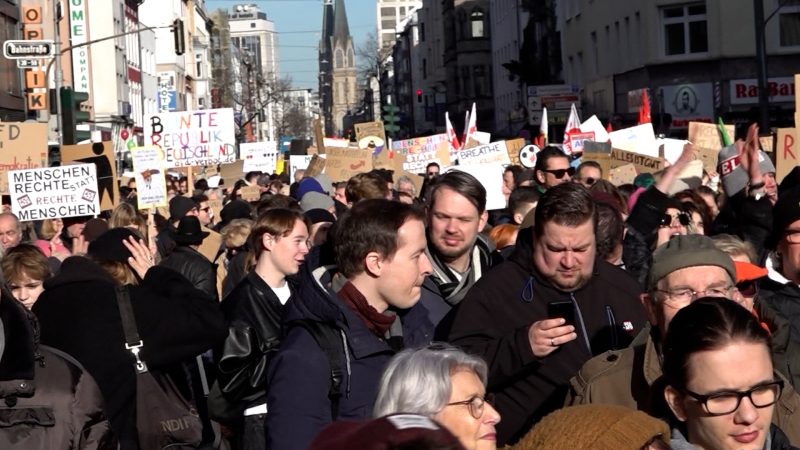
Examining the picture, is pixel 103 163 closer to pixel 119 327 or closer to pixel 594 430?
pixel 119 327

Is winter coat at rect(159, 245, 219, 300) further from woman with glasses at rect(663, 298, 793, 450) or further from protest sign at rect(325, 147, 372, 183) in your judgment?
protest sign at rect(325, 147, 372, 183)

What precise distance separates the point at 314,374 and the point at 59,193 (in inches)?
413

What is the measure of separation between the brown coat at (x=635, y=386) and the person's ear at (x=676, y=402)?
11.3 inches

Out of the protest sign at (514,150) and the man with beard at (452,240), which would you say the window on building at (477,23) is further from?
the man with beard at (452,240)

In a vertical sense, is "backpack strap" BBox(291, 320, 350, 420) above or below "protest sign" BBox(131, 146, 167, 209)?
below

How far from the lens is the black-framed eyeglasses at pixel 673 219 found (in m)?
8.58

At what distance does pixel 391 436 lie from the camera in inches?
85.3

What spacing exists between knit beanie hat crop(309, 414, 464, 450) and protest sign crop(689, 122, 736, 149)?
1458cm

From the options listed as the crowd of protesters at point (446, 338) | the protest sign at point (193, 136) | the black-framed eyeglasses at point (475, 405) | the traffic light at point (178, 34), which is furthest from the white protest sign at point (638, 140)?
the traffic light at point (178, 34)

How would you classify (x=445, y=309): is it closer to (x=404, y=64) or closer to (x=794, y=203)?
(x=794, y=203)

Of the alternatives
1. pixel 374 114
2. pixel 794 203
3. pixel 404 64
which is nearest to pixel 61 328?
pixel 794 203

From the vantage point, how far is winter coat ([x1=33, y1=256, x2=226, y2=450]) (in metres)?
5.88

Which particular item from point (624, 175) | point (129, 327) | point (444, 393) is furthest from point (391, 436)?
point (624, 175)

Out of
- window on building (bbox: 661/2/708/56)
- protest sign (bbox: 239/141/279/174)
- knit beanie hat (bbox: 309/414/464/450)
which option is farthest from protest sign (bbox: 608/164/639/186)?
window on building (bbox: 661/2/708/56)
